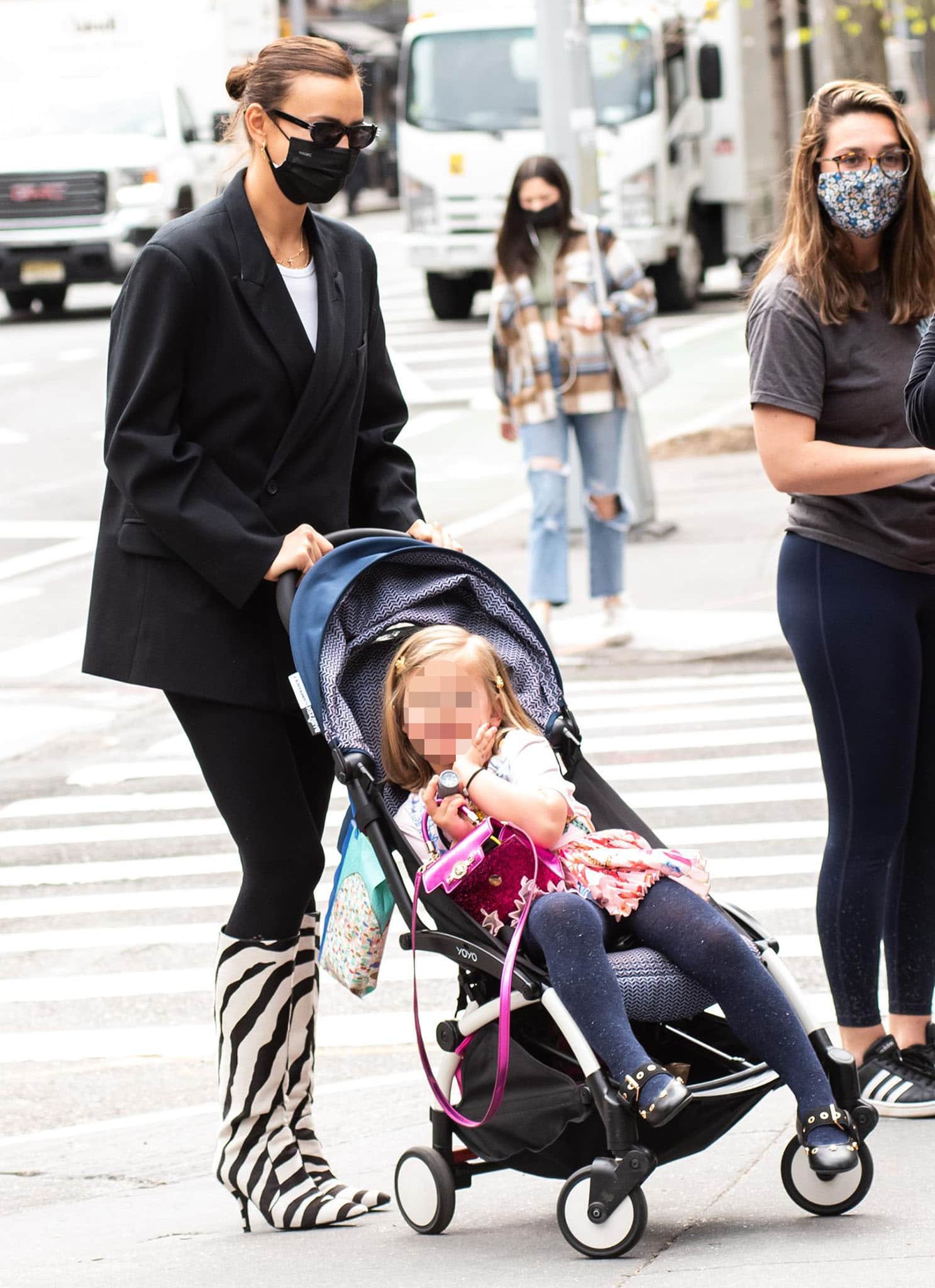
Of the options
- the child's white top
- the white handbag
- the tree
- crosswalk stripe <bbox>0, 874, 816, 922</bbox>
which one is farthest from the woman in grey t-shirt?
the tree

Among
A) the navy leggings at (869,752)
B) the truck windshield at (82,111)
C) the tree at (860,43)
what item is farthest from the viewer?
the truck windshield at (82,111)

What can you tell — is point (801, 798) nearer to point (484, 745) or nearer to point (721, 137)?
point (484, 745)

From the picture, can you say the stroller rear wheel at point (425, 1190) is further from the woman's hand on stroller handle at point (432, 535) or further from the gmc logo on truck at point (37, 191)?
the gmc logo on truck at point (37, 191)

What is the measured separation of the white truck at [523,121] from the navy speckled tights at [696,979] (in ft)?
66.3

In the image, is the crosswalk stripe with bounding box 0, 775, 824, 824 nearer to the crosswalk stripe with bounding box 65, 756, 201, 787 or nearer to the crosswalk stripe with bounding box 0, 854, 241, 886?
the crosswalk stripe with bounding box 65, 756, 201, 787

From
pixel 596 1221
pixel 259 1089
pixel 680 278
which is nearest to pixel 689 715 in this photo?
pixel 259 1089

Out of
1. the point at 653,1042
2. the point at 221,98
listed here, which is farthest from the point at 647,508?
the point at 221,98

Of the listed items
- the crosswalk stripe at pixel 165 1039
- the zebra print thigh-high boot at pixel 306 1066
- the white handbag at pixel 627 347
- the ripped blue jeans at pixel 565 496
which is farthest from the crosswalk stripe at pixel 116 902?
the white handbag at pixel 627 347

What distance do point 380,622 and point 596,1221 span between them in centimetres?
116

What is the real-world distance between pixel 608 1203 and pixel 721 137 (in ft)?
79.9

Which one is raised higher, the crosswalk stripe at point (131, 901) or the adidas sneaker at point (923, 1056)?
the adidas sneaker at point (923, 1056)

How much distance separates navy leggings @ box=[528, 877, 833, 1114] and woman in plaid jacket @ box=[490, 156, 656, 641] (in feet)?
21.3

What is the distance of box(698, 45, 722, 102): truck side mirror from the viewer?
24.8 metres

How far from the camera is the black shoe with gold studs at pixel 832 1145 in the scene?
3596mm
